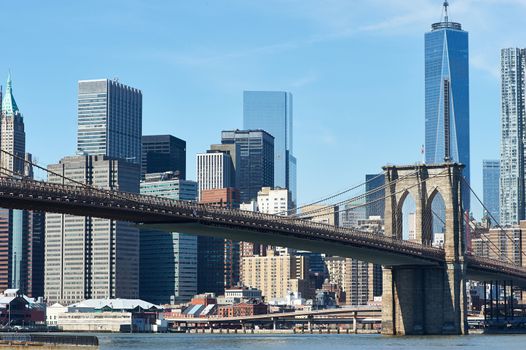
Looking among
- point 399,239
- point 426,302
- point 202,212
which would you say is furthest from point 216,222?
point 426,302

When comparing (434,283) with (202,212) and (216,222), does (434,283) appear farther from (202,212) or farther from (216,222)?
(202,212)

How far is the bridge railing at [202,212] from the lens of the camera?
287 ft

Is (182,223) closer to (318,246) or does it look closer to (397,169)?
(318,246)

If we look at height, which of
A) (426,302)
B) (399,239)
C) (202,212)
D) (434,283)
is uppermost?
(202,212)

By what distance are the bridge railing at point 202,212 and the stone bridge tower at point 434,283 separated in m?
1.74

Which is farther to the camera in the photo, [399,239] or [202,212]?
[399,239]

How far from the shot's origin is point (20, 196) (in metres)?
85.5

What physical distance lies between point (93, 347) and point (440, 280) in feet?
182

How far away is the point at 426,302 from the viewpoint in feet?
395

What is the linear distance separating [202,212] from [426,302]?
28368mm

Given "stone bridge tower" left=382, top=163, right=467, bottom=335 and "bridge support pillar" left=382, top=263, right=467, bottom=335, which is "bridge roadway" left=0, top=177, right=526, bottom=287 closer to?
"stone bridge tower" left=382, top=163, right=467, bottom=335

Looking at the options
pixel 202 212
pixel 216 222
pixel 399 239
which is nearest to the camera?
pixel 202 212

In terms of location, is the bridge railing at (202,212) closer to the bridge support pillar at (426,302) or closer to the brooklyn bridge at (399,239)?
the brooklyn bridge at (399,239)

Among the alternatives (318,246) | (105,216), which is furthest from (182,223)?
(318,246)
